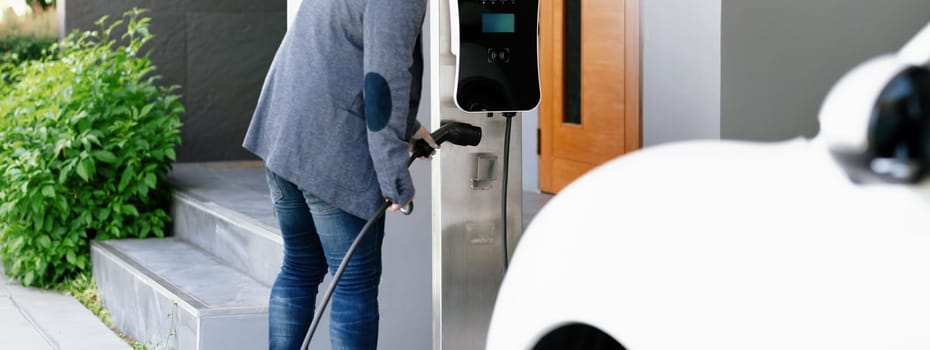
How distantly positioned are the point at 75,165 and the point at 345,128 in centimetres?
380

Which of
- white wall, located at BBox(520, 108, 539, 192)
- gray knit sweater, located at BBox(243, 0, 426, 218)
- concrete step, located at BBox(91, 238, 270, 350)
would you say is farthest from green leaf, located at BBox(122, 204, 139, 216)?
gray knit sweater, located at BBox(243, 0, 426, 218)

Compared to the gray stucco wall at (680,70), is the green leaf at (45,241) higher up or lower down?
A: lower down

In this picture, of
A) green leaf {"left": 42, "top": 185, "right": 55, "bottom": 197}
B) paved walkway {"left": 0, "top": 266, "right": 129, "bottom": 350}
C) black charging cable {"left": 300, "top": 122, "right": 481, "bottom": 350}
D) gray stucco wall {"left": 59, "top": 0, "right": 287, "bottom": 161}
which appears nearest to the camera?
black charging cable {"left": 300, "top": 122, "right": 481, "bottom": 350}

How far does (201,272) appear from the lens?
606 centimetres

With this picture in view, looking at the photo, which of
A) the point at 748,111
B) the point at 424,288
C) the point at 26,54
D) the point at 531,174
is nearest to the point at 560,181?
the point at 531,174

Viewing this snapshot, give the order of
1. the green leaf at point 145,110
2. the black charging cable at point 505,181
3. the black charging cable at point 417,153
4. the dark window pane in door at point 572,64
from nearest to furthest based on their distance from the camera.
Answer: the black charging cable at point 417,153 < the black charging cable at point 505,181 < the green leaf at point 145,110 < the dark window pane in door at point 572,64

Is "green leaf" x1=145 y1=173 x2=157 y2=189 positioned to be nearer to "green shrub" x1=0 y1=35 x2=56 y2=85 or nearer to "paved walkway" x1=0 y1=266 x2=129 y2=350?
"paved walkway" x1=0 y1=266 x2=129 y2=350

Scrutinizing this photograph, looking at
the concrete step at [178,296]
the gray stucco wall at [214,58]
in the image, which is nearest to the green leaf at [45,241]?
the concrete step at [178,296]

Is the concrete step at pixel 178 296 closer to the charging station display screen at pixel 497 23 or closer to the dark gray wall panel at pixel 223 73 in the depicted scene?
the charging station display screen at pixel 497 23

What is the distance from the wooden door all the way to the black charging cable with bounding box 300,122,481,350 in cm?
298

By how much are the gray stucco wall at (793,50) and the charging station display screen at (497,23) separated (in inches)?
84.9

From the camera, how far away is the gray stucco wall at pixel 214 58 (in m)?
9.19

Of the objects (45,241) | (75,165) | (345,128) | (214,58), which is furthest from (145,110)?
(345,128)

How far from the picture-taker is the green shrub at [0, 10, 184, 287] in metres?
6.96
